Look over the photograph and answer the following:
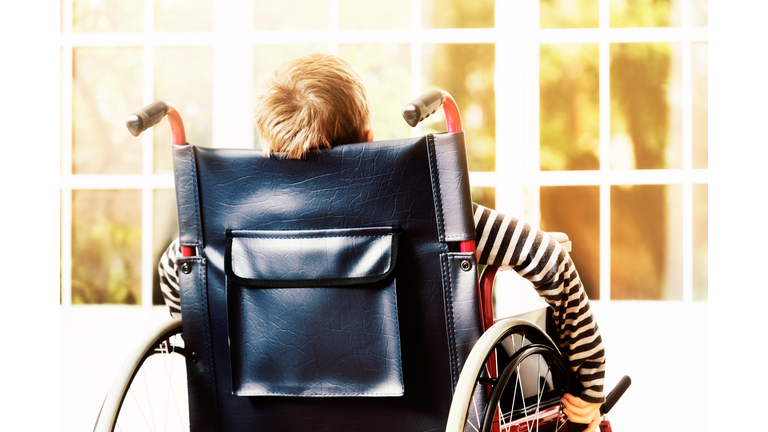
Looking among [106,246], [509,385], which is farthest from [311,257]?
[106,246]

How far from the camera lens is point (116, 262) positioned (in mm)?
1940

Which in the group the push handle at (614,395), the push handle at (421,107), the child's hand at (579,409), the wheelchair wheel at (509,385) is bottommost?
the push handle at (614,395)

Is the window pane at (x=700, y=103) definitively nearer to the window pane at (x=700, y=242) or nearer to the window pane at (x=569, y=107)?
the window pane at (x=700, y=242)

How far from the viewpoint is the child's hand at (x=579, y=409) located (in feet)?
3.10

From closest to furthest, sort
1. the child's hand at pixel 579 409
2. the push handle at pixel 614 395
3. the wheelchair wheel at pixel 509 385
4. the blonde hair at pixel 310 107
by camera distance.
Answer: the wheelchair wheel at pixel 509 385 → the blonde hair at pixel 310 107 → the child's hand at pixel 579 409 → the push handle at pixel 614 395

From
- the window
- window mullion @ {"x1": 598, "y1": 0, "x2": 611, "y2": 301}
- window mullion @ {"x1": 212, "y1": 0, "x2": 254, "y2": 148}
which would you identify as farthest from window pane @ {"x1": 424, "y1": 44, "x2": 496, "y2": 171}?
window mullion @ {"x1": 212, "y1": 0, "x2": 254, "y2": 148}

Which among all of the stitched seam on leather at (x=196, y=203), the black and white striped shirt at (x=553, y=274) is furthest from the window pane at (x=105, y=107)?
the stitched seam on leather at (x=196, y=203)

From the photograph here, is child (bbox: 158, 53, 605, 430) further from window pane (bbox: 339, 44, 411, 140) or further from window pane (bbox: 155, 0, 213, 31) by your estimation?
window pane (bbox: 155, 0, 213, 31)

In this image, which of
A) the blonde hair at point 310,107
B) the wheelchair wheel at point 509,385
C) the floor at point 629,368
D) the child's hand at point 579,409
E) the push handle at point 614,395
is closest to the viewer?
the wheelchair wheel at point 509,385

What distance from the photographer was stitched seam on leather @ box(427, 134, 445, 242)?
750 mm

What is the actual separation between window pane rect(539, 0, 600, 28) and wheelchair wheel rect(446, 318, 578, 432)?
50.8 inches

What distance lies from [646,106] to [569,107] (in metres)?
0.29

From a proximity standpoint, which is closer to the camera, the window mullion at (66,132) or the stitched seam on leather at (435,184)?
the stitched seam on leather at (435,184)

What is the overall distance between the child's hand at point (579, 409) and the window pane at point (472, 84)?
1.10 m
